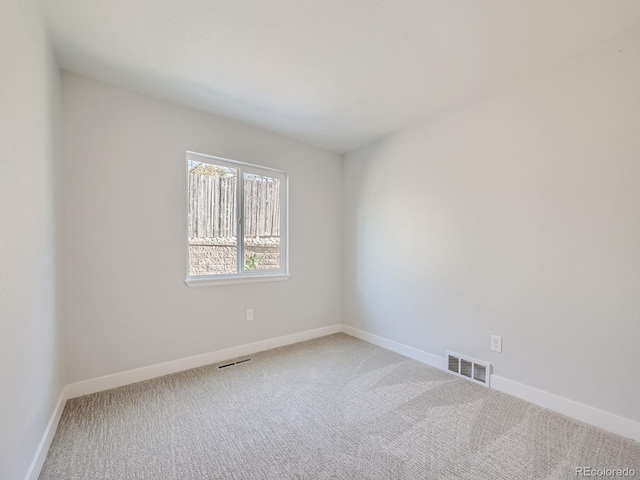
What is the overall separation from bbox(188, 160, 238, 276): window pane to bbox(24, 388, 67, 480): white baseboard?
1.19 meters

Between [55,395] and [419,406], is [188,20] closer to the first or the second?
[55,395]

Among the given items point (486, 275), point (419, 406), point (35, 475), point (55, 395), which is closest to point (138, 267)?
point (55, 395)

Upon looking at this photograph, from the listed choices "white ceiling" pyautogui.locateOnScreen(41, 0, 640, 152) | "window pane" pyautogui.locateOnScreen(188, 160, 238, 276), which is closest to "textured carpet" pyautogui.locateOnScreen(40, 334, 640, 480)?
"window pane" pyautogui.locateOnScreen(188, 160, 238, 276)

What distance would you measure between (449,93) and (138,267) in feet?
9.32

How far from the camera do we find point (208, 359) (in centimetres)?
257

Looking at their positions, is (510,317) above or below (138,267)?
below

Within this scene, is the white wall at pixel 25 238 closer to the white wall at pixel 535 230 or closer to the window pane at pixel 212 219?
the window pane at pixel 212 219

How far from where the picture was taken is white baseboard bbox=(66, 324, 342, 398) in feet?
6.69

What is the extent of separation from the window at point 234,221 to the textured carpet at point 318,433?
0.99 m

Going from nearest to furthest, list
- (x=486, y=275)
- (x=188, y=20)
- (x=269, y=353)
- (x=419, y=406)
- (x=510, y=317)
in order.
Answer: (x=188, y=20)
(x=419, y=406)
(x=510, y=317)
(x=486, y=275)
(x=269, y=353)

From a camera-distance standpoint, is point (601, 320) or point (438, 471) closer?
point (438, 471)

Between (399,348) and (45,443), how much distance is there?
2649 millimetres

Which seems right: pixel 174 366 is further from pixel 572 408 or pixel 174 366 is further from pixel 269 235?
pixel 572 408

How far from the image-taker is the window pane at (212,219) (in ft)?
8.47
